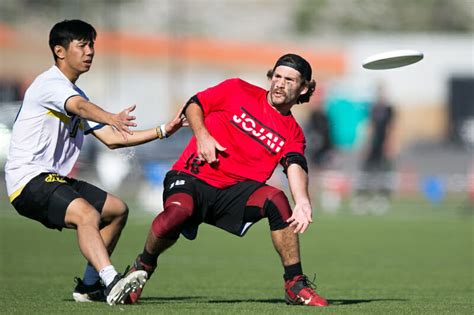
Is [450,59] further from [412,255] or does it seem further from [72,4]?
[412,255]

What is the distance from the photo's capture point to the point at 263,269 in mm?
13547

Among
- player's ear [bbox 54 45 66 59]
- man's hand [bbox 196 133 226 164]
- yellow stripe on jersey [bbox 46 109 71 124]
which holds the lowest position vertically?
man's hand [bbox 196 133 226 164]

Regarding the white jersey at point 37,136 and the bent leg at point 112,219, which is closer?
the white jersey at point 37,136

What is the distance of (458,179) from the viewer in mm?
31125

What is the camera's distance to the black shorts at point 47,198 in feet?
28.9

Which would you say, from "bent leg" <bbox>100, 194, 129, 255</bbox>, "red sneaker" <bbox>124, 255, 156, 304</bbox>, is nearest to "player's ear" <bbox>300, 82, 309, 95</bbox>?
"bent leg" <bbox>100, 194, 129, 255</bbox>

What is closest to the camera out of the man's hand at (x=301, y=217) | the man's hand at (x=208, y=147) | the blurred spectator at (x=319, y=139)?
the man's hand at (x=301, y=217)

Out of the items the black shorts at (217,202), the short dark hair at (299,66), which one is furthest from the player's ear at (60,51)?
the short dark hair at (299,66)

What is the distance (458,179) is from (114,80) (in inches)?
567

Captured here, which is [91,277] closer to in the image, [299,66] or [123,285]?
[123,285]

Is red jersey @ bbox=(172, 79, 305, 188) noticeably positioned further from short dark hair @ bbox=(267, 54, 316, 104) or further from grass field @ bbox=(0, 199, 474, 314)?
grass field @ bbox=(0, 199, 474, 314)

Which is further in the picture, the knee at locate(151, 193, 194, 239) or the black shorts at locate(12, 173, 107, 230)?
the knee at locate(151, 193, 194, 239)

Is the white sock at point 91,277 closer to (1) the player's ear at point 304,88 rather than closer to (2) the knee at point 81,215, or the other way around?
(2) the knee at point 81,215

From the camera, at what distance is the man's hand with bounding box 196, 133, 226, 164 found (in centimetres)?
892
